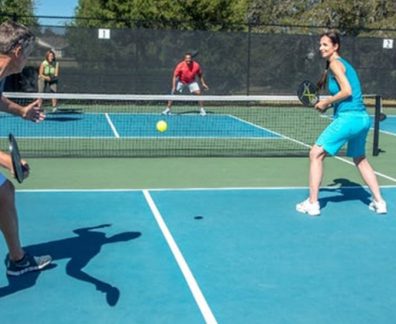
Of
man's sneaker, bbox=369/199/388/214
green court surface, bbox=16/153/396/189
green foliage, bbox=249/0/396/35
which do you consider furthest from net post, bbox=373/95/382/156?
green foliage, bbox=249/0/396/35

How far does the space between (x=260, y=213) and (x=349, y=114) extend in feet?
4.31

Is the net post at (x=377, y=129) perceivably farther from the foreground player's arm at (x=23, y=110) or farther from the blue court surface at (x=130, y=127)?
the foreground player's arm at (x=23, y=110)

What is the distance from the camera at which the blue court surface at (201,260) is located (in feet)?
13.5

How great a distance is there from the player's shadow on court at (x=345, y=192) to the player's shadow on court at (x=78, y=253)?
2485 mm

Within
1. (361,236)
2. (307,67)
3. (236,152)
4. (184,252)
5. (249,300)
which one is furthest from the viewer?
(307,67)

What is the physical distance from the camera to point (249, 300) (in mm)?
4301

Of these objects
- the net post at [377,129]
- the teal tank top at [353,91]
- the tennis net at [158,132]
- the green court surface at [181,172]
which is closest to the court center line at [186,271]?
the green court surface at [181,172]

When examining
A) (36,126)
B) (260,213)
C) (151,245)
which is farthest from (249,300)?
(36,126)

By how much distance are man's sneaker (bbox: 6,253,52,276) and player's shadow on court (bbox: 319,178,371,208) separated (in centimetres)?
326

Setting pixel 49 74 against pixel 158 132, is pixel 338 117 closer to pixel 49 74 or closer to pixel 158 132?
pixel 158 132

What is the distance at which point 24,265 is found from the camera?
15.4 ft

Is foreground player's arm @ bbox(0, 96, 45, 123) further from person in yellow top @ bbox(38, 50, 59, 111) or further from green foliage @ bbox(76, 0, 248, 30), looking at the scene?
green foliage @ bbox(76, 0, 248, 30)

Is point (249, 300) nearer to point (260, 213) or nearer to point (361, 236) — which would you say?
point (361, 236)

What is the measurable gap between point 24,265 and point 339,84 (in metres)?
3.38
